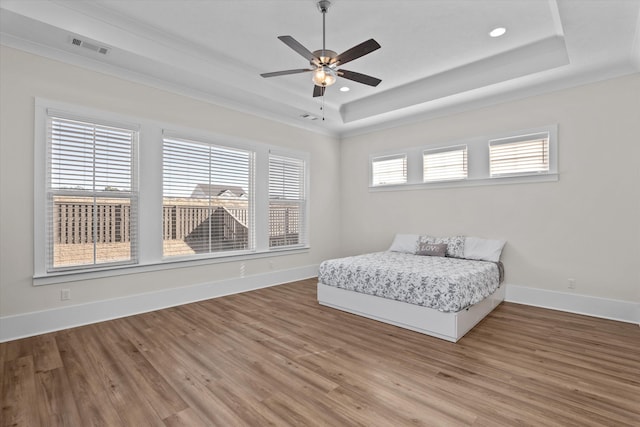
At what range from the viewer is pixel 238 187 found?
509cm

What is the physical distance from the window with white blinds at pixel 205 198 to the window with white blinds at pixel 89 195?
17.5 inches

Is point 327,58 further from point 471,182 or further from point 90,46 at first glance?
point 471,182

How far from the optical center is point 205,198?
4.68 metres

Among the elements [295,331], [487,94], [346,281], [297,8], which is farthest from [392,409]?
[487,94]

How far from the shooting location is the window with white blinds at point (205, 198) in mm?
Answer: 4328

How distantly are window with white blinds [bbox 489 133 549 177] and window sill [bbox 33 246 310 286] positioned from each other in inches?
149

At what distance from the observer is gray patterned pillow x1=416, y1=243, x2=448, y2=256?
4.76 m

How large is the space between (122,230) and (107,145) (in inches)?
40.6

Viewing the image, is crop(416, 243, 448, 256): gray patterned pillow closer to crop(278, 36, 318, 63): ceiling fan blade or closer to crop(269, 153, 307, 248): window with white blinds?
crop(269, 153, 307, 248): window with white blinds

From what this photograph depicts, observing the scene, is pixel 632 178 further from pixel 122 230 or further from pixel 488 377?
pixel 122 230

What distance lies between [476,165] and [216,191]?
4024mm

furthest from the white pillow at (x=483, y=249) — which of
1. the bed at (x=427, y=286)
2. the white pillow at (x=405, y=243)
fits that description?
the white pillow at (x=405, y=243)

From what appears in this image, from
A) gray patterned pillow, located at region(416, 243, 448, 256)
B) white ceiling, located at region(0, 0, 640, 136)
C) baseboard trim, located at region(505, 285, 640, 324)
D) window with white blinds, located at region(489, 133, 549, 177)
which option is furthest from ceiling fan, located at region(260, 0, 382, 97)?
baseboard trim, located at region(505, 285, 640, 324)

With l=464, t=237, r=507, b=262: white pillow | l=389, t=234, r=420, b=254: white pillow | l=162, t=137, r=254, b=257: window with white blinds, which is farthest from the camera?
l=389, t=234, r=420, b=254: white pillow
